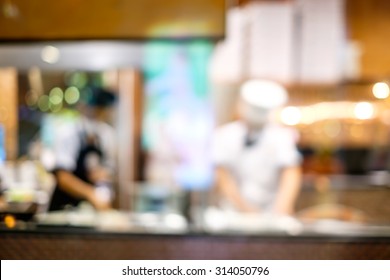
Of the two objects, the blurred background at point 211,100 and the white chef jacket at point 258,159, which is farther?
the blurred background at point 211,100

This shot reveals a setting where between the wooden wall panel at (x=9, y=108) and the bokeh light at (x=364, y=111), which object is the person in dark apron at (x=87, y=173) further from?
the bokeh light at (x=364, y=111)

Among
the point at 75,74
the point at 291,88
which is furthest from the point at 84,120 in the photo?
the point at 291,88

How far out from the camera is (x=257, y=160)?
3.09 m

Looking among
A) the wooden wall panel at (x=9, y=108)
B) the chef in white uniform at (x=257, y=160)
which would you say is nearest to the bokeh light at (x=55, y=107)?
the wooden wall panel at (x=9, y=108)

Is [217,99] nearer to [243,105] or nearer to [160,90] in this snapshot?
[160,90]

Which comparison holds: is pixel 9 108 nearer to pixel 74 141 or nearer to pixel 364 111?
pixel 74 141

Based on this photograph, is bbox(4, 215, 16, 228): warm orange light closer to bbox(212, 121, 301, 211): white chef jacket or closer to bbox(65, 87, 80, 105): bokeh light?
bbox(212, 121, 301, 211): white chef jacket

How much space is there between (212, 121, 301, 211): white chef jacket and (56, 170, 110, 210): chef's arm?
762 mm

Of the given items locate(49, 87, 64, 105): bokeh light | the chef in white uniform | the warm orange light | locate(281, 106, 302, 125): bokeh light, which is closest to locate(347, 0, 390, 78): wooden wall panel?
locate(281, 106, 302, 125): bokeh light

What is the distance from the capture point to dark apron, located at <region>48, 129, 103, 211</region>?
326 cm

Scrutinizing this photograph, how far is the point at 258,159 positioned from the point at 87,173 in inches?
41.7

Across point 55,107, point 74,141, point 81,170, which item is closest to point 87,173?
point 81,170

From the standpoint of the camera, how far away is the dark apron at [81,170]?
10.7 ft

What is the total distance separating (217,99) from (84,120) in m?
1.28
